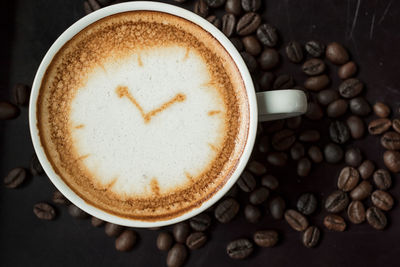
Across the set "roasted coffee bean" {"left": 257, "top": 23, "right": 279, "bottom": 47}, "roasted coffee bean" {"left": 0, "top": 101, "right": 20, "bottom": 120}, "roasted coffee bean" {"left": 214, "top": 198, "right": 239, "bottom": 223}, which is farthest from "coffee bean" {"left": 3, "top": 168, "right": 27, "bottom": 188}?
"roasted coffee bean" {"left": 257, "top": 23, "right": 279, "bottom": 47}

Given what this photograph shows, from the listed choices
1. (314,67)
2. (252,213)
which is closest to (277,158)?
(252,213)

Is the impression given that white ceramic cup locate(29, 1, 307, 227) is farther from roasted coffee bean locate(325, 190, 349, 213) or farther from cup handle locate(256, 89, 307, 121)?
roasted coffee bean locate(325, 190, 349, 213)

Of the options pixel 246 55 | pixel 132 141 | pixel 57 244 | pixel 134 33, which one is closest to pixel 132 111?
pixel 132 141

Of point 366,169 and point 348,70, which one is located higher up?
point 348,70

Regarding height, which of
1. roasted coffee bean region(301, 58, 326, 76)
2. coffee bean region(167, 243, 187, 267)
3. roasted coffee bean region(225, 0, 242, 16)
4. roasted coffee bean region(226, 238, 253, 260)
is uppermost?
roasted coffee bean region(225, 0, 242, 16)

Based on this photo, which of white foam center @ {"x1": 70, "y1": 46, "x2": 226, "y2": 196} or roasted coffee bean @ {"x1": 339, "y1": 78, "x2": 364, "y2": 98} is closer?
white foam center @ {"x1": 70, "y1": 46, "x2": 226, "y2": 196}

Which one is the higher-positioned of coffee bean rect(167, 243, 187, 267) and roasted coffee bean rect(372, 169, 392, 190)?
roasted coffee bean rect(372, 169, 392, 190)

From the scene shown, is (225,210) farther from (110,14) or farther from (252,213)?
(110,14)

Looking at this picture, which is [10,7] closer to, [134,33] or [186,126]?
[134,33]

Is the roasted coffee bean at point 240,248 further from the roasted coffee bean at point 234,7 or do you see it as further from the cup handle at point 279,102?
the roasted coffee bean at point 234,7
